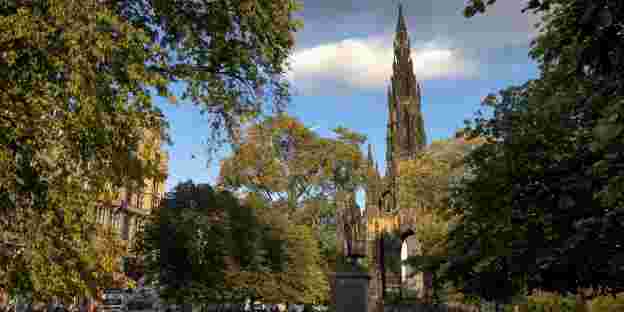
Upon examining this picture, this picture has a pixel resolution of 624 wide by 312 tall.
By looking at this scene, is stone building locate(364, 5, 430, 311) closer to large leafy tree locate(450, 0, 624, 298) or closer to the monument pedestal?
the monument pedestal

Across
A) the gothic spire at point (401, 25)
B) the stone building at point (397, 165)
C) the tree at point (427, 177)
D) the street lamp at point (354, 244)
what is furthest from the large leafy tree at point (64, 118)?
the gothic spire at point (401, 25)

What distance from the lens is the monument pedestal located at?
1530 cm

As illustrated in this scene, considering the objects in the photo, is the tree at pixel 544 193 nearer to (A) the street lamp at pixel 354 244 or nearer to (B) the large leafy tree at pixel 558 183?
(B) the large leafy tree at pixel 558 183

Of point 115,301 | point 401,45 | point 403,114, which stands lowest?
point 115,301

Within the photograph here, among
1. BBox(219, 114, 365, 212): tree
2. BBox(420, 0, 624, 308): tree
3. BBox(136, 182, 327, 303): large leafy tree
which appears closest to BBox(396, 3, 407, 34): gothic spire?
BBox(219, 114, 365, 212): tree

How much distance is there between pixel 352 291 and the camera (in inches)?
611

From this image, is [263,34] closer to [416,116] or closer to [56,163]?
[56,163]

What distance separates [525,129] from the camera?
46.4ft

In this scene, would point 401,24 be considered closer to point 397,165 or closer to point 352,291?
point 397,165

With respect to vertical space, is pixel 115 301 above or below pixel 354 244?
below

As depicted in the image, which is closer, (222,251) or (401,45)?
(222,251)

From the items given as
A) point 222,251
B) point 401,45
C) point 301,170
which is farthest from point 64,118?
point 401,45

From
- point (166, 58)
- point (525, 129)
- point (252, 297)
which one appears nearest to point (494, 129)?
point (525, 129)

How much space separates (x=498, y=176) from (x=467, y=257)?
11.4 feet
